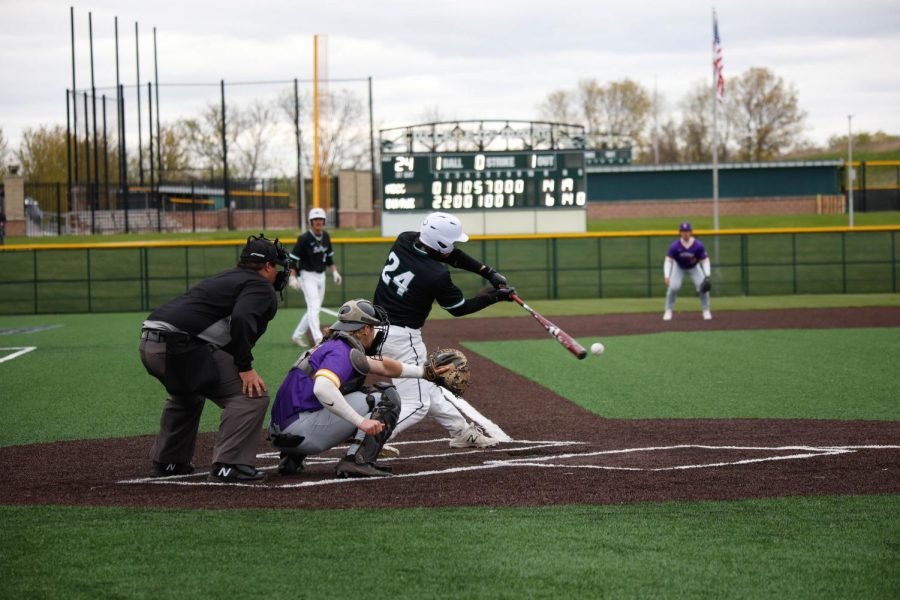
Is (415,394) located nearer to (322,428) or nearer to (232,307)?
(322,428)

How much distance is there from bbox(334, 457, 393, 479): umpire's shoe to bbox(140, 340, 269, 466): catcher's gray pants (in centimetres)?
66

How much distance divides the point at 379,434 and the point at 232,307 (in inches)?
57.6

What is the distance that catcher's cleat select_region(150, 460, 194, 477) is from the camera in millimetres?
8320

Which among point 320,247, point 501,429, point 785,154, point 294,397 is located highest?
point 785,154

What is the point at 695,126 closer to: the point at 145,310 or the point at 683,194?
the point at 683,194

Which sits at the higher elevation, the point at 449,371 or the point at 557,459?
the point at 449,371

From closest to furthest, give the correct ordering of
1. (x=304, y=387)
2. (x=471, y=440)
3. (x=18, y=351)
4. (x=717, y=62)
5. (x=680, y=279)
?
(x=304, y=387) → (x=471, y=440) → (x=18, y=351) → (x=680, y=279) → (x=717, y=62)

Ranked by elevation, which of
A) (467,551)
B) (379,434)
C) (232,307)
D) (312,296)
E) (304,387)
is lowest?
(467,551)

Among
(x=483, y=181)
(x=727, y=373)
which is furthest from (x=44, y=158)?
(x=727, y=373)

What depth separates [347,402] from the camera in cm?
798

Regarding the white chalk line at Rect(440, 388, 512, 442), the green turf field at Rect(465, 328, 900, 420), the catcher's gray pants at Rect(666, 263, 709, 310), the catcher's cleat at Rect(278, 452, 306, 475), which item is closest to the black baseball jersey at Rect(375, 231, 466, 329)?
the white chalk line at Rect(440, 388, 512, 442)

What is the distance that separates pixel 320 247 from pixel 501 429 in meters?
8.29

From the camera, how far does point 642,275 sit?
38000mm

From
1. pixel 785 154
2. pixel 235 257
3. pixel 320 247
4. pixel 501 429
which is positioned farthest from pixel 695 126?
pixel 501 429
